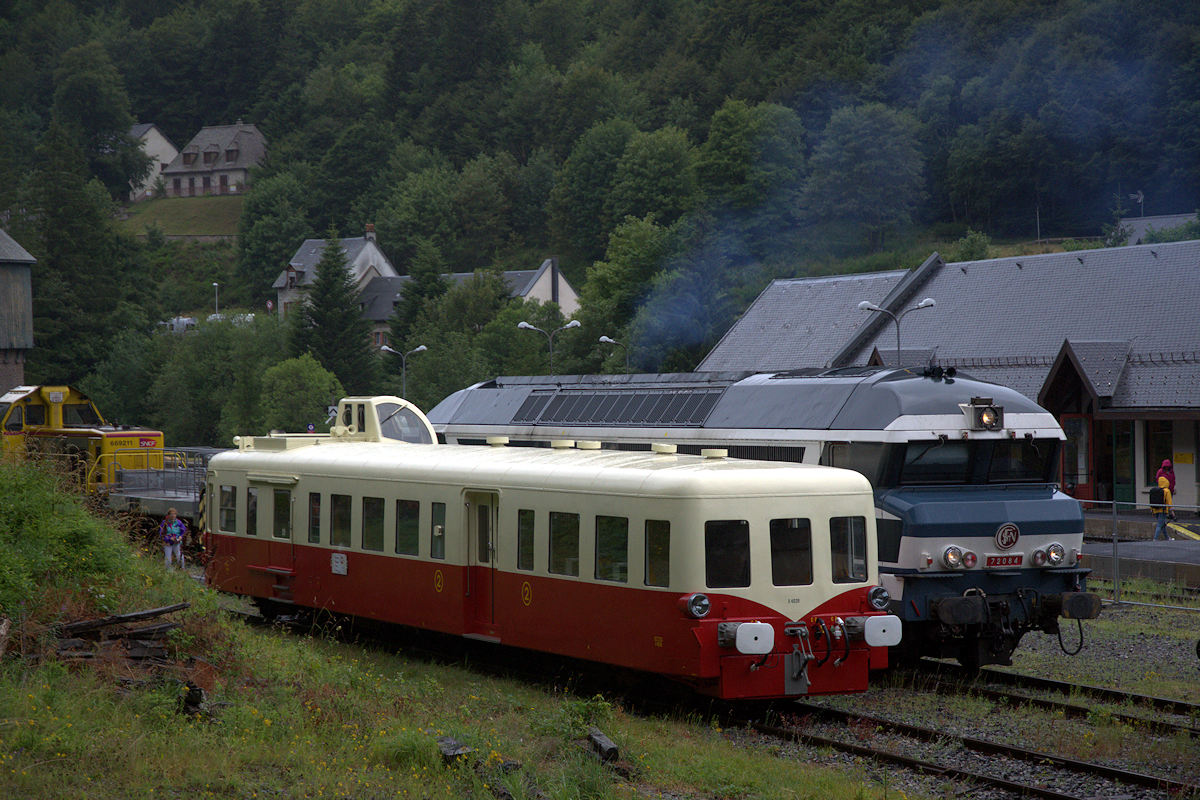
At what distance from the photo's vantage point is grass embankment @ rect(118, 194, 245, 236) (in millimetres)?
141212

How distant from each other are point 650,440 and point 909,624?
5496 millimetres

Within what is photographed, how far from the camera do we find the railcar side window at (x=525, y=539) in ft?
47.0

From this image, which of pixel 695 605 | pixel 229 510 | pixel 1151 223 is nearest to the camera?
pixel 695 605

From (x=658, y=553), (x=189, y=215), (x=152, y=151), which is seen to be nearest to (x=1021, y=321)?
(x=658, y=553)

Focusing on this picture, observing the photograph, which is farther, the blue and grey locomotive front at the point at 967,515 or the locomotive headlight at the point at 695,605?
the blue and grey locomotive front at the point at 967,515

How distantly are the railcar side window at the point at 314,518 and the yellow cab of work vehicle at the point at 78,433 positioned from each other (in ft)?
51.2

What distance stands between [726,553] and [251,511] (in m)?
9.40

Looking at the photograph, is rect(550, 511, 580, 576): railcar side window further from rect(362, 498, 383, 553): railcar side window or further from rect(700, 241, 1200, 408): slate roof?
rect(700, 241, 1200, 408): slate roof

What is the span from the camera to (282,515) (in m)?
18.7

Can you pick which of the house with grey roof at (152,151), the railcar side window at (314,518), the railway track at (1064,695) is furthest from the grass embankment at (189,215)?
the railway track at (1064,695)

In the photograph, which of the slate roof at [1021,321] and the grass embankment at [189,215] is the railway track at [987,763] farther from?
the grass embankment at [189,215]

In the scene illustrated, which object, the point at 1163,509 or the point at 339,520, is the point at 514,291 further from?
the point at 339,520

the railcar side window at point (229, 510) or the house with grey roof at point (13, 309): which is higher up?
the house with grey roof at point (13, 309)

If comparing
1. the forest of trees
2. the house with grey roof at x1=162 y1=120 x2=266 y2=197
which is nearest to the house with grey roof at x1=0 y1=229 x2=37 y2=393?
the forest of trees
